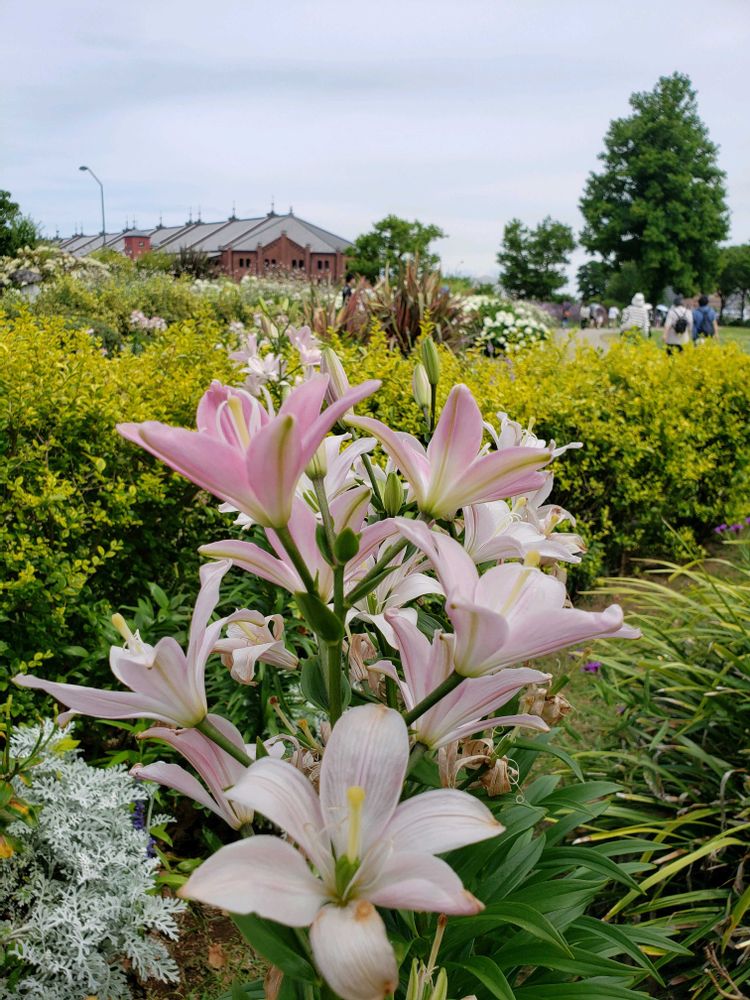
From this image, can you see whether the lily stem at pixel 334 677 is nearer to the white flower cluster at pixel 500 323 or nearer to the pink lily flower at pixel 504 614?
the pink lily flower at pixel 504 614

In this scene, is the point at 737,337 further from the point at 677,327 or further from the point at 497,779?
the point at 497,779

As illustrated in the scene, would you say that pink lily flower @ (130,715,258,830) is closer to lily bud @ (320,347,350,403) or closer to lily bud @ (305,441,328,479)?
lily bud @ (305,441,328,479)

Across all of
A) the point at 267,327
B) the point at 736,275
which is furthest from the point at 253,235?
the point at 267,327

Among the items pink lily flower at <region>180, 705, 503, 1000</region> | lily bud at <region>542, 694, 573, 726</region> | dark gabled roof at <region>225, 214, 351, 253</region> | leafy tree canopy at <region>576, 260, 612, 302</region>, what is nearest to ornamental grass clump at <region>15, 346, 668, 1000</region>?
pink lily flower at <region>180, 705, 503, 1000</region>

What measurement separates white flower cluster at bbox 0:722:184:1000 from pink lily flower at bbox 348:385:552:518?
1601 mm

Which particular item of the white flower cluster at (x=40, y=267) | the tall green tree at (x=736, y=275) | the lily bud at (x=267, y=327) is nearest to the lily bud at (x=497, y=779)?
the lily bud at (x=267, y=327)

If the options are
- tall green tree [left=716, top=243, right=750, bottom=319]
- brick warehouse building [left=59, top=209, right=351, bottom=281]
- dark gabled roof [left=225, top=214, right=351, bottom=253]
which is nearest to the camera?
brick warehouse building [left=59, top=209, right=351, bottom=281]

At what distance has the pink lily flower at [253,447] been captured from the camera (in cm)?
68

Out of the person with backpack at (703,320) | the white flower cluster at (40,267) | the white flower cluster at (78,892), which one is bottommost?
the white flower cluster at (78,892)

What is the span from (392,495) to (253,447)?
364 mm

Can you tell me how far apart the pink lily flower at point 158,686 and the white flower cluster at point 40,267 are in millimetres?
22337

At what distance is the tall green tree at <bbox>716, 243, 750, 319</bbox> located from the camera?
263 feet

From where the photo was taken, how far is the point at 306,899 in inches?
25.5

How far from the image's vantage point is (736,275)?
269 feet
